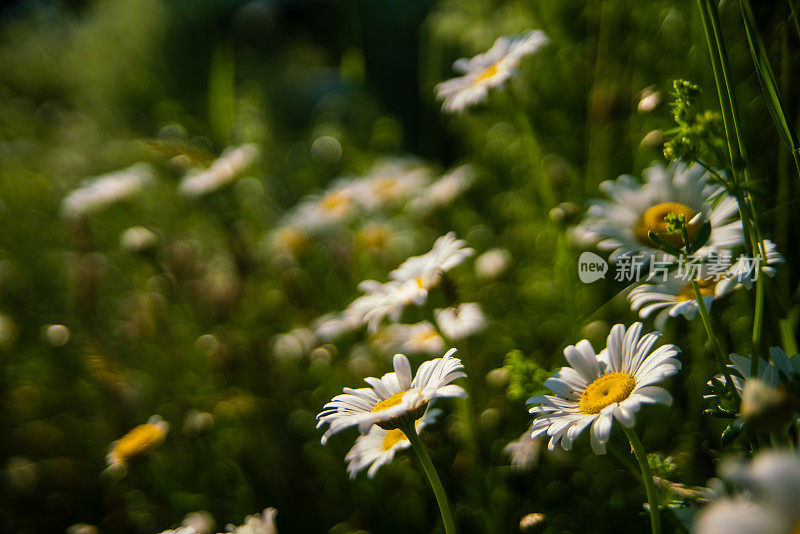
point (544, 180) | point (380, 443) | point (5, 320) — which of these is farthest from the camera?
point (5, 320)

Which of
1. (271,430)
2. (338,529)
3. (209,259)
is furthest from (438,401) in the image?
(209,259)

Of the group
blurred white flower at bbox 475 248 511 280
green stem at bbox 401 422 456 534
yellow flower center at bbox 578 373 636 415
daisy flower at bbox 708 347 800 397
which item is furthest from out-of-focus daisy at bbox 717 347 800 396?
blurred white flower at bbox 475 248 511 280

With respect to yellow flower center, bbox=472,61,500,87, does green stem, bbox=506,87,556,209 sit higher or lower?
lower

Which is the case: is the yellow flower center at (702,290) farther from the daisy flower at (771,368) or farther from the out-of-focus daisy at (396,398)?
the out-of-focus daisy at (396,398)

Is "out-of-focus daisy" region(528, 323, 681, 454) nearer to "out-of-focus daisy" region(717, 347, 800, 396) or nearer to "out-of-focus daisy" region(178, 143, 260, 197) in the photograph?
"out-of-focus daisy" region(717, 347, 800, 396)

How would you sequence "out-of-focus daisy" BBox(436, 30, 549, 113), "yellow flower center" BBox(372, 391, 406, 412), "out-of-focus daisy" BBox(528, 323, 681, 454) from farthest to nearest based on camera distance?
"out-of-focus daisy" BBox(436, 30, 549, 113), "yellow flower center" BBox(372, 391, 406, 412), "out-of-focus daisy" BBox(528, 323, 681, 454)

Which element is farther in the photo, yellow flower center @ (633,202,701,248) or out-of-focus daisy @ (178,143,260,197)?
out-of-focus daisy @ (178,143,260,197)

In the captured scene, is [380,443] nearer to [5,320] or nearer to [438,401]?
[438,401]

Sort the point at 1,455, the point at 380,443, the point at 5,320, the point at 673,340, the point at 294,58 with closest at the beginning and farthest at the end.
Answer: the point at 380,443, the point at 673,340, the point at 1,455, the point at 5,320, the point at 294,58
